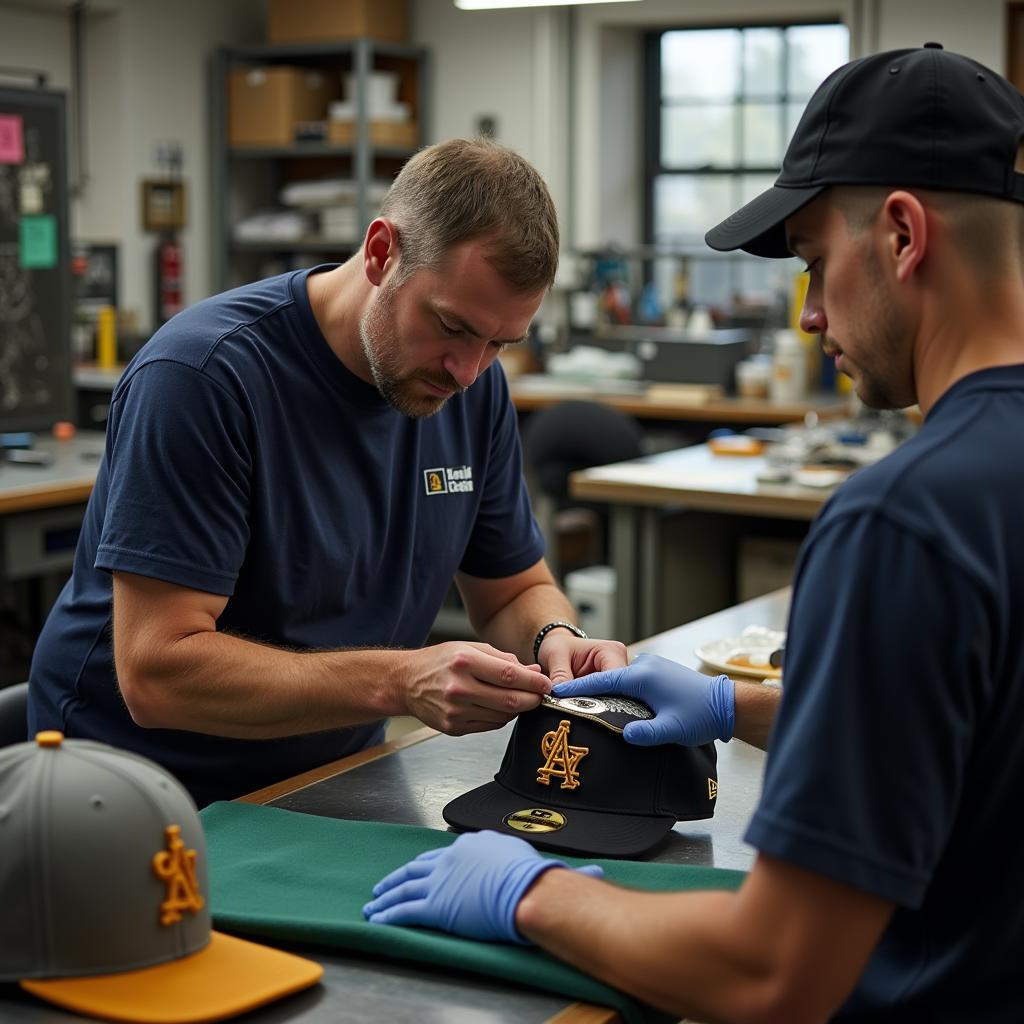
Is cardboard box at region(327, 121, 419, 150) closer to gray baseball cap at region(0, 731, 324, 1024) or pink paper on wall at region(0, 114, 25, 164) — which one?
pink paper on wall at region(0, 114, 25, 164)

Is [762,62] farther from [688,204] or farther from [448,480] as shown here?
[448,480]

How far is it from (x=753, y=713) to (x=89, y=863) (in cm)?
76

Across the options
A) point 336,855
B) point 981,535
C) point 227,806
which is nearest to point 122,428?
point 227,806

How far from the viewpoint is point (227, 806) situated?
1473 millimetres

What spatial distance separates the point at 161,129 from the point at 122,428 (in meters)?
5.24

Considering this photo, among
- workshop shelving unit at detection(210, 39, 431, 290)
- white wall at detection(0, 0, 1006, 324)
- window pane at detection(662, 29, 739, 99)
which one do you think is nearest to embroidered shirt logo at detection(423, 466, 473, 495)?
workshop shelving unit at detection(210, 39, 431, 290)

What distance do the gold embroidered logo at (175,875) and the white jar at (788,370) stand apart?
173 inches

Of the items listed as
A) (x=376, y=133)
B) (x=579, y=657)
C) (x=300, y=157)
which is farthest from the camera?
(x=300, y=157)

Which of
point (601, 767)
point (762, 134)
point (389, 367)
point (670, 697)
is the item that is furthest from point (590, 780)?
point (762, 134)

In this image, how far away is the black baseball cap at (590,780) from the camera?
56.3 inches

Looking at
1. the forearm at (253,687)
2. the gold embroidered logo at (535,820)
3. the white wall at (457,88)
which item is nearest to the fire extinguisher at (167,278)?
the white wall at (457,88)

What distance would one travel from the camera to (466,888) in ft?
3.88

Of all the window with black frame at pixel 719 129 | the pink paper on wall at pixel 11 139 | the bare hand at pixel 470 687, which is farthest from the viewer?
the window with black frame at pixel 719 129

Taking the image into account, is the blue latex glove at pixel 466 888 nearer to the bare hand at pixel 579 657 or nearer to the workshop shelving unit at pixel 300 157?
the bare hand at pixel 579 657
